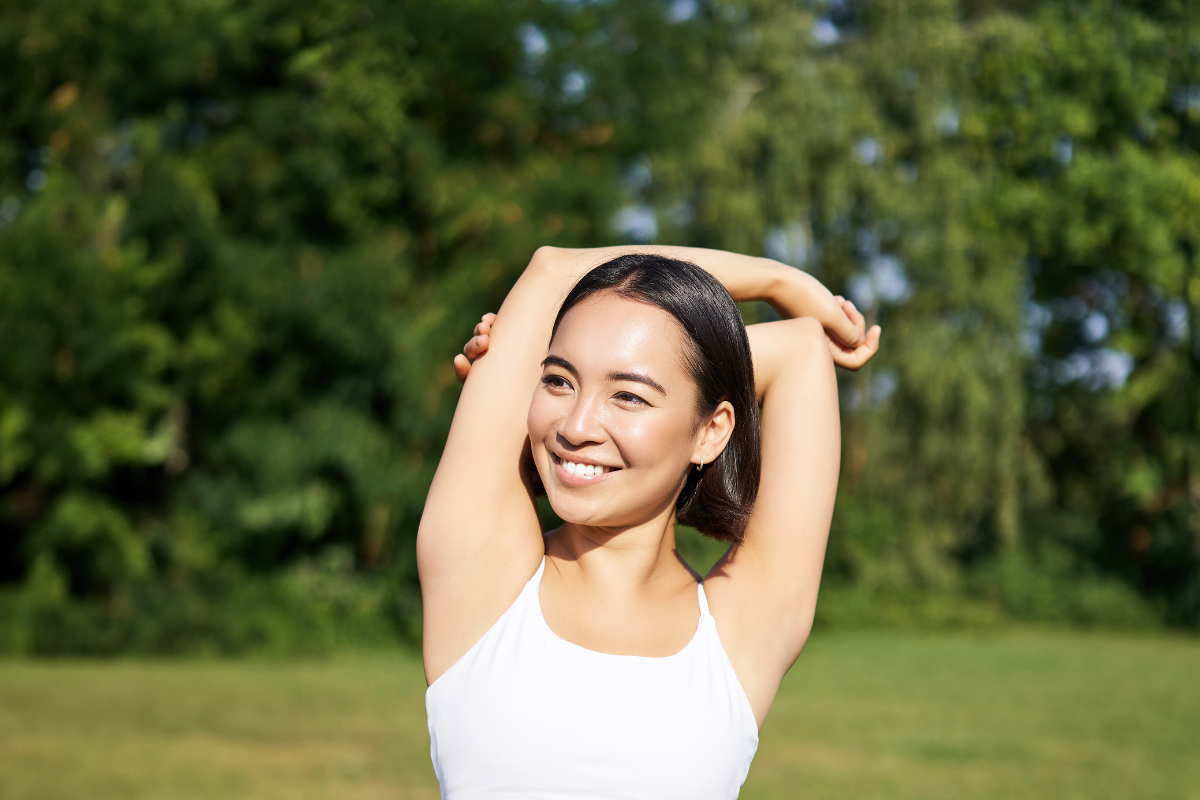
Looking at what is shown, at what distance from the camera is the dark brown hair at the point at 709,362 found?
178cm

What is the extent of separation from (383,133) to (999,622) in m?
17.0

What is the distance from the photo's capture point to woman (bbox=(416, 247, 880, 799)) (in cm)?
167

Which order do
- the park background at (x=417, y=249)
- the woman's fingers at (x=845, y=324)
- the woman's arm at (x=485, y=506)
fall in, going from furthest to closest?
the park background at (x=417, y=249), the woman's fingers at (x=845, y=324), the woman's arm at (x=485, y=506)

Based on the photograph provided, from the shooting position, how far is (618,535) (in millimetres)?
1841

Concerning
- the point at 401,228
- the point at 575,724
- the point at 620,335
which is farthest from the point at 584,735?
the point at 401,228

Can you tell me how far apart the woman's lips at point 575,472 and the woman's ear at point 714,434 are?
0.18 metres

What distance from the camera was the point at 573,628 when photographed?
5.77 ft

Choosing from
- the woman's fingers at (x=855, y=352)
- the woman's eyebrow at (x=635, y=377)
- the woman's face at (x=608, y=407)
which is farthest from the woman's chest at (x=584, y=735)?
the woman's fingers at (x=855, y=352)

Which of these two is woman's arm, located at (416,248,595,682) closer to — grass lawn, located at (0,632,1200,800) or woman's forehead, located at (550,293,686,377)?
woman's forehead, located at (550,293,686,377)

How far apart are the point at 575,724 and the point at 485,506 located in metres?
0.36

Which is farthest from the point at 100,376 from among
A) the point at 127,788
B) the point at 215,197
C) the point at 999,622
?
the point at 999,622

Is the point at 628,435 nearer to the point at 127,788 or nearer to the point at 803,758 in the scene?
the point at 127,788

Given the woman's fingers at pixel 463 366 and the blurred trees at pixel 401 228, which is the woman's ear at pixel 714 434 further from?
the blurred trees at pixel 401 228

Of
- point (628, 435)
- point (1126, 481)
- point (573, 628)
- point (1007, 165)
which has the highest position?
point (628, 435)
